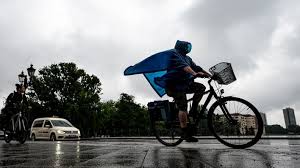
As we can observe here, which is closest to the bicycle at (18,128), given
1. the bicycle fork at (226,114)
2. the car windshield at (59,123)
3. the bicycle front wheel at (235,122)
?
the bicycle front wheel at (235,122)

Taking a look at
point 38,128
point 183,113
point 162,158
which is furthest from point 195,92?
point 38,128

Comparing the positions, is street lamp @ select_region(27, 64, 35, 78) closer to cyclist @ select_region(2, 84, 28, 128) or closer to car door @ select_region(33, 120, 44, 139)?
car door @ select_region(33, 120, 44, 139)

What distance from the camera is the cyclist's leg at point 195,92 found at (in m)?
5.90

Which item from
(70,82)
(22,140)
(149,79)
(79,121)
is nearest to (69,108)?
(79,121)

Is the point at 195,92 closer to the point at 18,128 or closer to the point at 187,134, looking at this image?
the point at 187,134

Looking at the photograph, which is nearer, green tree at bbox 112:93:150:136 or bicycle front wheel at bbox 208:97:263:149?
bicycle front wheel at bbox 208:97:263:149

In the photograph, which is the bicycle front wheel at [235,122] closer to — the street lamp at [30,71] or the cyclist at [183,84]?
the cyclist at [183,84]

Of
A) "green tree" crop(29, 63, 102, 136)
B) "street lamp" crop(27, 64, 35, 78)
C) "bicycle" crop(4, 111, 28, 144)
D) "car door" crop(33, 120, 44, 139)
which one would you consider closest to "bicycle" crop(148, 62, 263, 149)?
"bicycle" crop(4, 111, 28, 144)

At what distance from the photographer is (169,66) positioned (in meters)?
6.08

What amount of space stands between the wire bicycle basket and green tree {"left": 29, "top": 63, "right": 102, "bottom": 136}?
142 ft

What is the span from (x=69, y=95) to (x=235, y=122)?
48088 mm

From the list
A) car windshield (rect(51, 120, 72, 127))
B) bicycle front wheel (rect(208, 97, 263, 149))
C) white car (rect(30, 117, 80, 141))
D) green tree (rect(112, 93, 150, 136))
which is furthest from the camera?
green tree (rect(112, 93, 150, 136))

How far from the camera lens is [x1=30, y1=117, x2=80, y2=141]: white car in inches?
805

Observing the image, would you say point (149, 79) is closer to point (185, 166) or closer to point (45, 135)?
point (185, 166)
